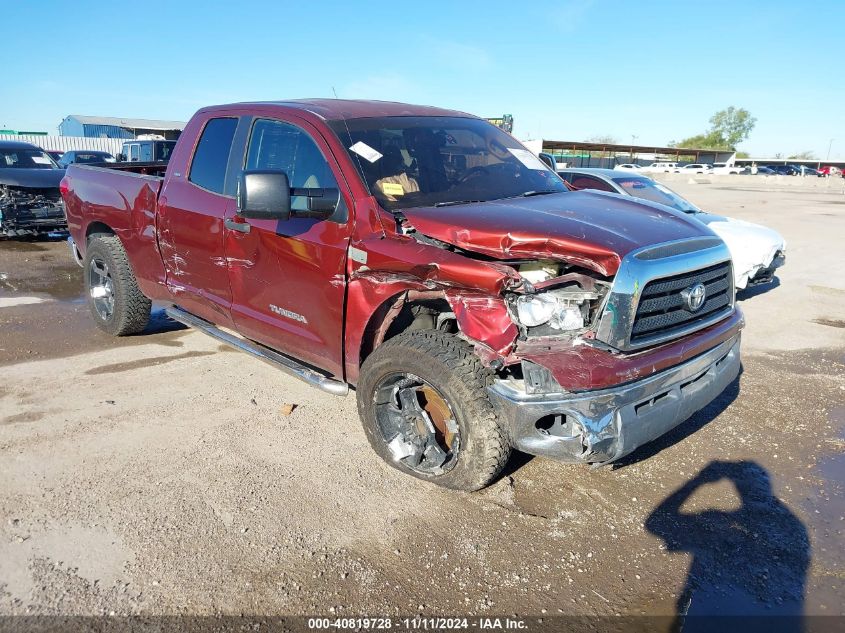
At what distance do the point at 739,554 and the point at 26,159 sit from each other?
13421 millimetres

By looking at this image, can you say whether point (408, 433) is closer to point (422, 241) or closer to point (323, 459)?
point (323, 459)

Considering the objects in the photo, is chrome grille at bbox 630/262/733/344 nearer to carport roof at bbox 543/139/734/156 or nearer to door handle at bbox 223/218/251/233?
door handle at bbox 223/218/251/233

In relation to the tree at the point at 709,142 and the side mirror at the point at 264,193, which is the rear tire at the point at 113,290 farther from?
the tree at the point at 709,142

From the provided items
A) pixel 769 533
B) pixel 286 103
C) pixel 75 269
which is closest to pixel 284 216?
pixel 286 103

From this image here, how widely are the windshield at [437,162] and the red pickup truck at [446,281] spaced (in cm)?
1

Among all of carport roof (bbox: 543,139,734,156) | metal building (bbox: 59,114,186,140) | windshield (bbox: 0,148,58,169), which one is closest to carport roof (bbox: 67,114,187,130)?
metal building (bbox: 59,114,186,140)

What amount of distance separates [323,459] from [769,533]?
2383 millimetres

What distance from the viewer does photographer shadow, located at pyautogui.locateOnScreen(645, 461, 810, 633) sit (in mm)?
2553

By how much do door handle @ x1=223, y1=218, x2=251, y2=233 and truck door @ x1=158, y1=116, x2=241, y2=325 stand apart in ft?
0.24

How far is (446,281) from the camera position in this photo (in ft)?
9.91

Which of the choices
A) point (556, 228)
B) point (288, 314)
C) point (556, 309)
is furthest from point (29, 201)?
point (556, 309)

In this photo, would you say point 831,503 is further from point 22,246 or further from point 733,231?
point 22,246

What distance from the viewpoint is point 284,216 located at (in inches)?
134

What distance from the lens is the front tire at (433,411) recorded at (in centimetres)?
299
